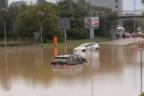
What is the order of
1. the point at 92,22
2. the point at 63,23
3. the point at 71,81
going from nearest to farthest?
the point at 71,81, the point at 92,22, the point at 63,23

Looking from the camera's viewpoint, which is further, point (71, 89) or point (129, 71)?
point (129, 71)

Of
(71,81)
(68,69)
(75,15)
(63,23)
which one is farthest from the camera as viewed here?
(75,15)

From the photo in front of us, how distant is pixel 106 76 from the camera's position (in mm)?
31000

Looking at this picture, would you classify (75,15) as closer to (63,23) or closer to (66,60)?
(63,23)

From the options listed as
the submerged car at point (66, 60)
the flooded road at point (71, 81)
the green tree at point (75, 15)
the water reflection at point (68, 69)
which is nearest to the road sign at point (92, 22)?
the green tree at point (75, 15)

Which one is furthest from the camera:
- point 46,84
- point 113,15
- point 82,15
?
point 113,15

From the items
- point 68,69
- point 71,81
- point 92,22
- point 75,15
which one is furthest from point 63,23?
point 71,81

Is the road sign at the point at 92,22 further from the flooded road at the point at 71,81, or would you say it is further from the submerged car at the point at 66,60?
the flooded road at the point at 71,81

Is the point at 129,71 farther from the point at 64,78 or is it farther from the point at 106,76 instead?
the point at 64,78

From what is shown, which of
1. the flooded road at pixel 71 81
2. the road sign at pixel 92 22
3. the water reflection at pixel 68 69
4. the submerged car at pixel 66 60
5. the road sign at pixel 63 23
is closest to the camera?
the flooded road at pixel 71 81

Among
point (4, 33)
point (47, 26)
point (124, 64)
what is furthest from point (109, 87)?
point (4, 33)

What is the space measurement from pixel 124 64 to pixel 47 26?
46679 mm

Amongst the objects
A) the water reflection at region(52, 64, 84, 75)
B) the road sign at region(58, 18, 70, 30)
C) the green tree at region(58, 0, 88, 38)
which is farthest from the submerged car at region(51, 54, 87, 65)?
the green tree at region(58, 0, 88, 38)

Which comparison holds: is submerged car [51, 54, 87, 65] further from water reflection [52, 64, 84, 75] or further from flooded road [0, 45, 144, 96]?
flooded road [0, 45, 144, 96]
